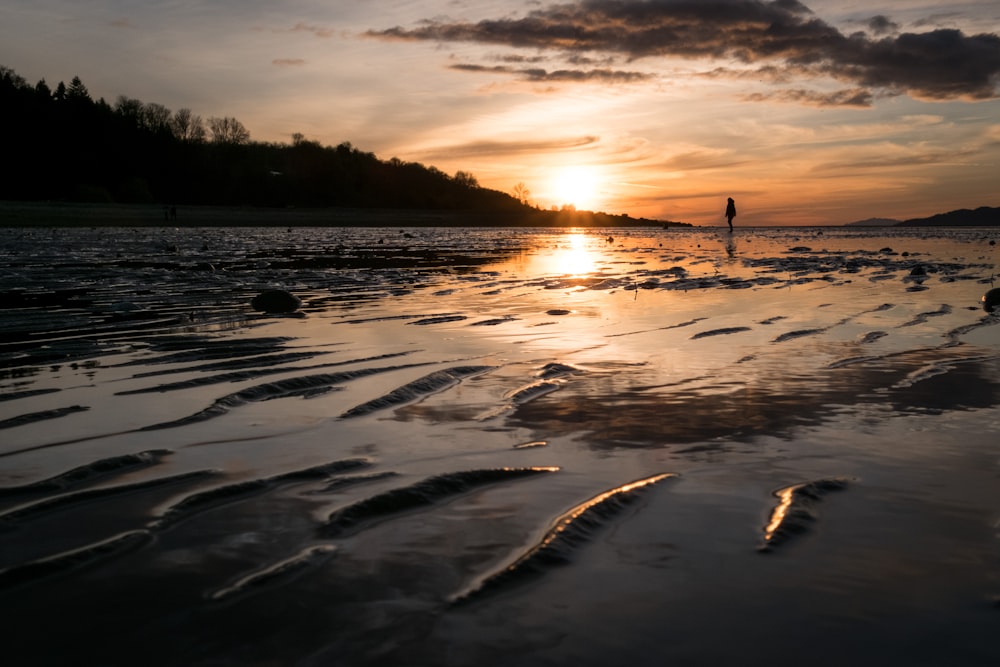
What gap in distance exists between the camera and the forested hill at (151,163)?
92000mm

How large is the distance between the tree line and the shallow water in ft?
275

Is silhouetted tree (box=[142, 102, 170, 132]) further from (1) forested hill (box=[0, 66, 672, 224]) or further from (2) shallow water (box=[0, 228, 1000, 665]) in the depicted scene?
(2) shallow water (box=[0, 228, 1000, 665])

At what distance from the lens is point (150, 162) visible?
112438 mm

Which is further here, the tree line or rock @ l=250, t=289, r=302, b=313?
the tree line

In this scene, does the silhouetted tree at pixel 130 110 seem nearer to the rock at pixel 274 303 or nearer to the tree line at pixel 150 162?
the tree line at pixel 150 162

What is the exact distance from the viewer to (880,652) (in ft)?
7.05

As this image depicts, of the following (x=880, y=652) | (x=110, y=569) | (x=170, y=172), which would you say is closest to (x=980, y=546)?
(x=880, y=652)

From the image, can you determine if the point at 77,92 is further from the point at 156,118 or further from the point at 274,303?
the point at 274,303

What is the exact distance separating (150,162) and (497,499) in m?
122

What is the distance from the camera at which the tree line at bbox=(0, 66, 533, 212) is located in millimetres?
92062

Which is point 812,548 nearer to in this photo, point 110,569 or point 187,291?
point 110,569

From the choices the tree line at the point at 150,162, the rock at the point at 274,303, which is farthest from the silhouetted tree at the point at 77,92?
the rock at the point at 274,303

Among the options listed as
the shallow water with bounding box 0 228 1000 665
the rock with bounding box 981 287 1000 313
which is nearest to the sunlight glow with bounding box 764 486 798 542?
the shallow water with bounding box 0 228 1000 665

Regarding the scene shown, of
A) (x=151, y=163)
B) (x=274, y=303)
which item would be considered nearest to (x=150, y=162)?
(x=151, y=163)
